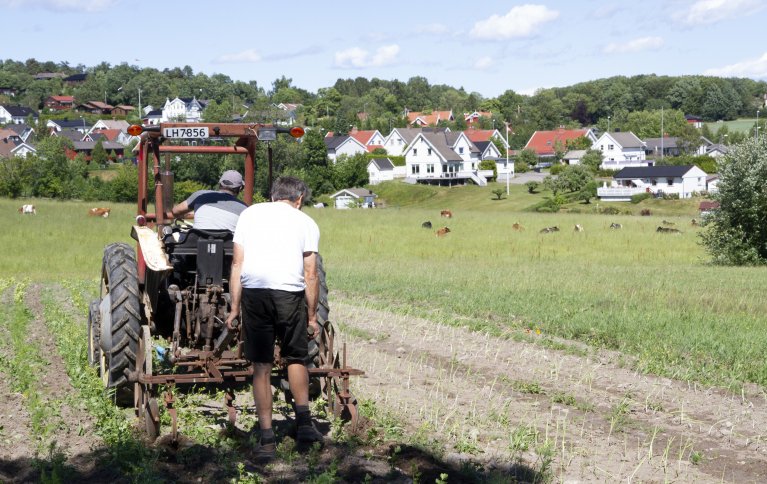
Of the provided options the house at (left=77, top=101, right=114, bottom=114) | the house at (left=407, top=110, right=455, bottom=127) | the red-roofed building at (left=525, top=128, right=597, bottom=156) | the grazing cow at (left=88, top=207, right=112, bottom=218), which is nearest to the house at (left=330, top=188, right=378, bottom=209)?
the grazing cow at (left=88, top=207, right=112, bottom=218)

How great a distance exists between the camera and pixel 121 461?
7.00 metres

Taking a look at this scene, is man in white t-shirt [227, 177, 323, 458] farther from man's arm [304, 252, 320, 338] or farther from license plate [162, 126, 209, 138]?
license plate [162, 126, 209, 138]

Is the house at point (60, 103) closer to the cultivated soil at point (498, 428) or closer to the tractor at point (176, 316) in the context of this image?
the cultivated soil at point (498, 428)

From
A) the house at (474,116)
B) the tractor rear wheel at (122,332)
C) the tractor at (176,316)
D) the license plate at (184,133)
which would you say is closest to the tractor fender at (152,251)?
the tractor at (176,316)

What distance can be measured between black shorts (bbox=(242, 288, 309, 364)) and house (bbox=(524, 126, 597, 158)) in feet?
359

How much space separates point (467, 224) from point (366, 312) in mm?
29865

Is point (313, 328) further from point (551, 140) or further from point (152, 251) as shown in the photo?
point (551, 140)

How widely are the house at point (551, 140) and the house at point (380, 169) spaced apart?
20737 millimetres

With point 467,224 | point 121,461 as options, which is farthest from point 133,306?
point 467,224

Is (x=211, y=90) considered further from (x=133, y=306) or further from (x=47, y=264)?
(x=133, y=306)

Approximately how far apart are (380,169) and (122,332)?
9386 cm

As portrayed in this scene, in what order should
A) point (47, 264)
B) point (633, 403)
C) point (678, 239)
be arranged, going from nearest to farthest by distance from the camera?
point (633, 403)
point (47, 264)
point (678, 239)

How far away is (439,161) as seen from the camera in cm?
10131

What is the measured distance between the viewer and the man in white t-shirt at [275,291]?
749cm
